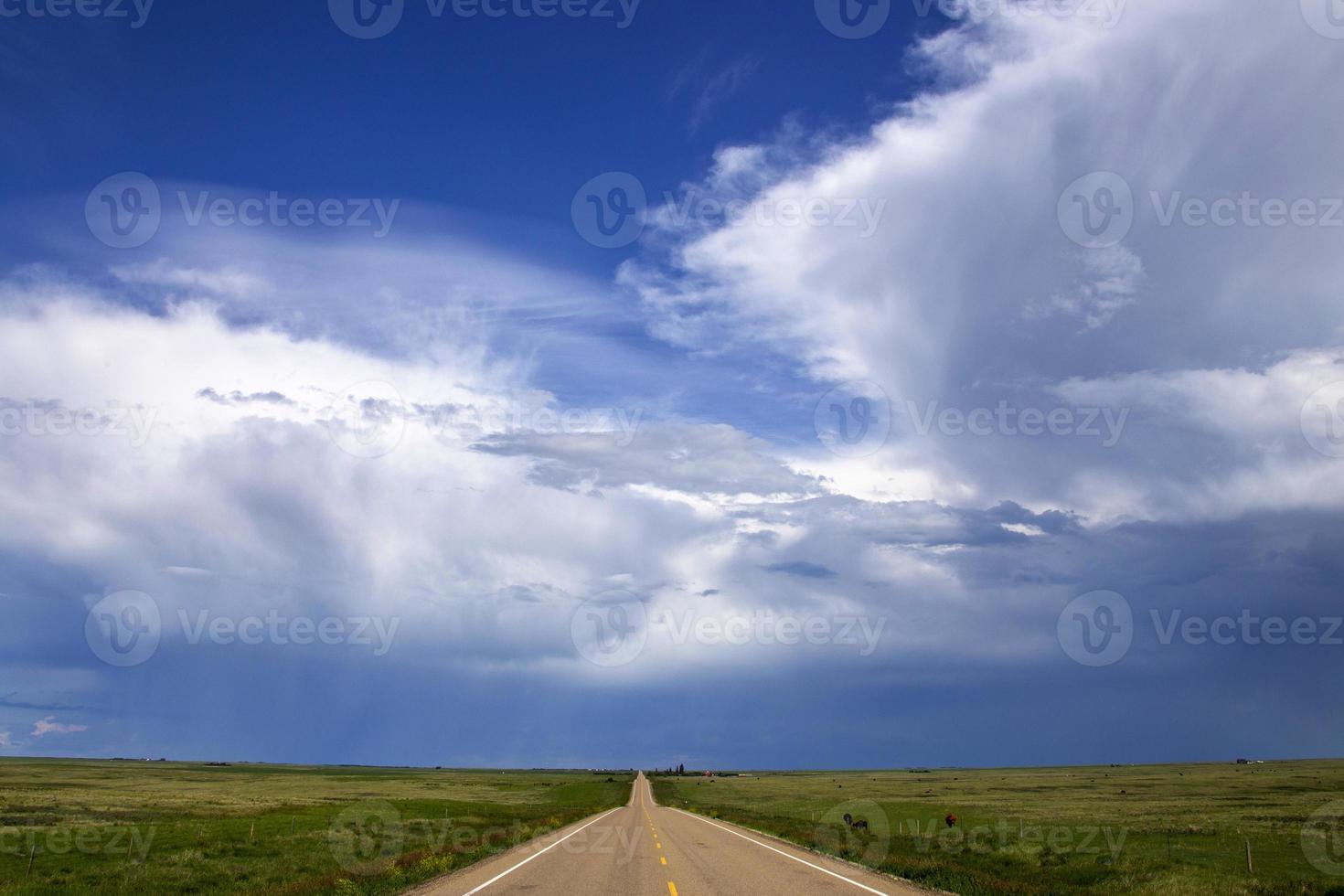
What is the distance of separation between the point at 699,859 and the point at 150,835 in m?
26.4

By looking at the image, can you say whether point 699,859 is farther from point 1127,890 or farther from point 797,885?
point 1127,890

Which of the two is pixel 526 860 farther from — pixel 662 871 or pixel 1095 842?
pixel 1095 842
